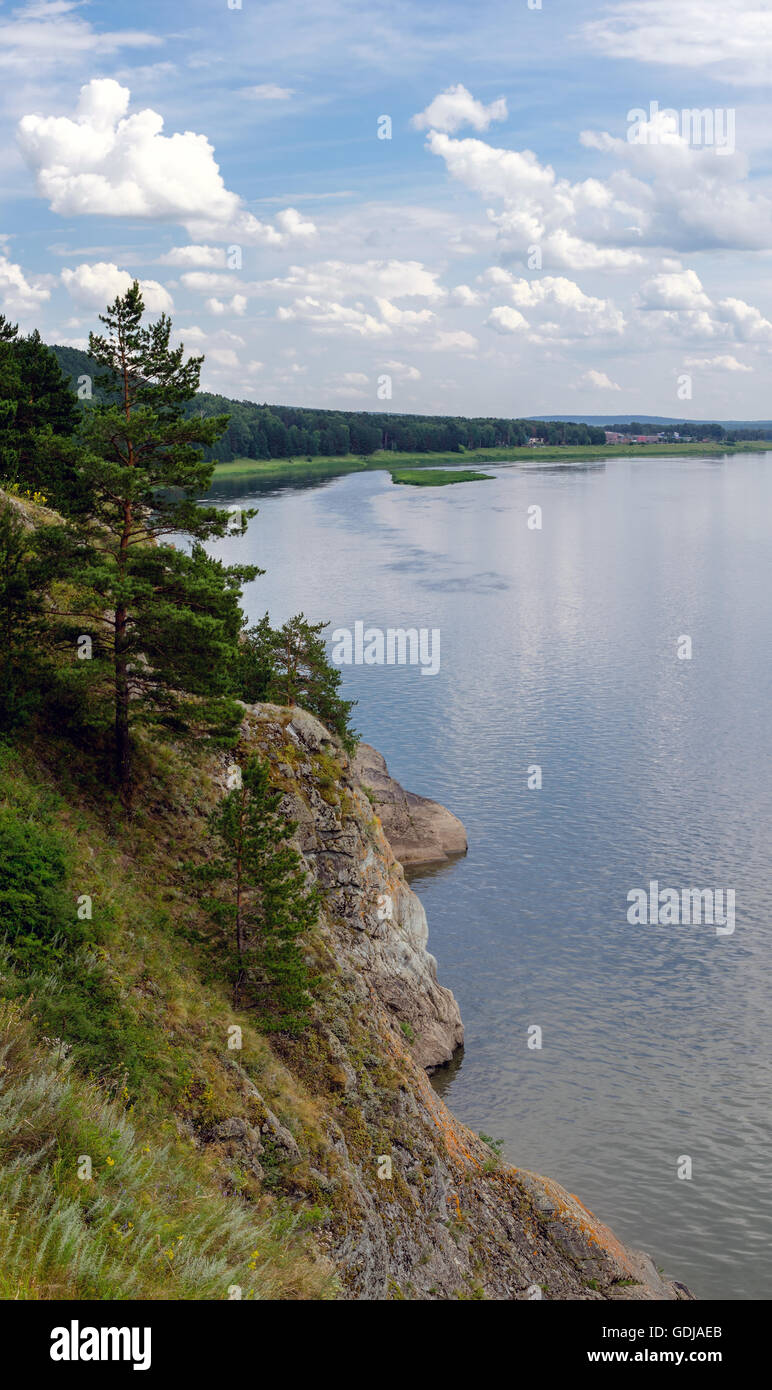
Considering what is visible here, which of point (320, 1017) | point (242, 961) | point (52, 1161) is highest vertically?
point (52, 1161)

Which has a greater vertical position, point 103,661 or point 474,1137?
point 103,661

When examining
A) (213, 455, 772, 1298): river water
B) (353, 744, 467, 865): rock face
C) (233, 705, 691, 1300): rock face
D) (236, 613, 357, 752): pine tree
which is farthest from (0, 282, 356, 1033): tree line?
(353, 744, 467, 865): rock face

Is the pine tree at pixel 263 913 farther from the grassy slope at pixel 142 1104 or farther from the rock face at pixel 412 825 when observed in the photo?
the rock face at pixel 412 825

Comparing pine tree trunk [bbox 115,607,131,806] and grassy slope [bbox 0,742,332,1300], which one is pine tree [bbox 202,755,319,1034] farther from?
pine tree trunk [bbox 115,607,131,806]

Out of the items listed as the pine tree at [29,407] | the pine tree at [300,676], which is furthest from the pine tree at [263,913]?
the pine tree at [300,676]

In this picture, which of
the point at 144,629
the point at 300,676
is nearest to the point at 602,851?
the point at 300,676
